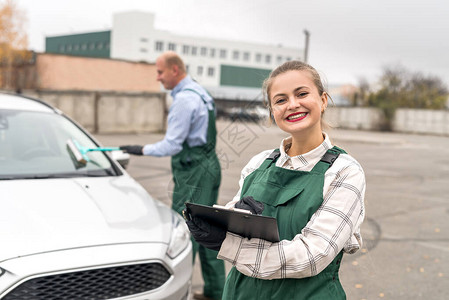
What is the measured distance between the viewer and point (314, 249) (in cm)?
157

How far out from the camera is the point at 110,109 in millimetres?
20109

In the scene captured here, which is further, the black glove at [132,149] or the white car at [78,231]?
the black glove at [132,149]

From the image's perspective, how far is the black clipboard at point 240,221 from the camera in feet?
4.91

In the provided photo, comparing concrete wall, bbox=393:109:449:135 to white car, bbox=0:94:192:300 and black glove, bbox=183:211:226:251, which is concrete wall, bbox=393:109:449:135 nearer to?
white car, bbox=0:94:192:300

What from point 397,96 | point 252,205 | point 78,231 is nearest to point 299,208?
point 252,205

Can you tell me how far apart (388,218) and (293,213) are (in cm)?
602

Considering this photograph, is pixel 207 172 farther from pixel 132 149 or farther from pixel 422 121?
pixel 422 121

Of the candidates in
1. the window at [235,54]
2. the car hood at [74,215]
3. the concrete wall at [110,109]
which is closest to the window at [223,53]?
the window at [235,54]

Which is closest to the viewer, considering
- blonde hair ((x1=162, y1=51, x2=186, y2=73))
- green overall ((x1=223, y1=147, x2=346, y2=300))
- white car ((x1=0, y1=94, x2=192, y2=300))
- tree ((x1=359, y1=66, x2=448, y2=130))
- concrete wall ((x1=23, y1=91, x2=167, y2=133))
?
green overall ((x1=223, y1=147, x2=346, y2=300))

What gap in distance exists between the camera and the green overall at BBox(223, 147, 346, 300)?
1.63 m

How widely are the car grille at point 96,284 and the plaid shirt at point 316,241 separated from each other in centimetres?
125

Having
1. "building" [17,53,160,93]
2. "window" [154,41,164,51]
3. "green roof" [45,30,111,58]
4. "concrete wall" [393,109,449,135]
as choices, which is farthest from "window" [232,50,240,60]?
"building" [17,53,160,93]

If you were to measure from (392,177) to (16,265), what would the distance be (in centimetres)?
1050

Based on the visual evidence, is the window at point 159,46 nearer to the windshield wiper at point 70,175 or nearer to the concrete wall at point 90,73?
the concrete wall at point 90,73
